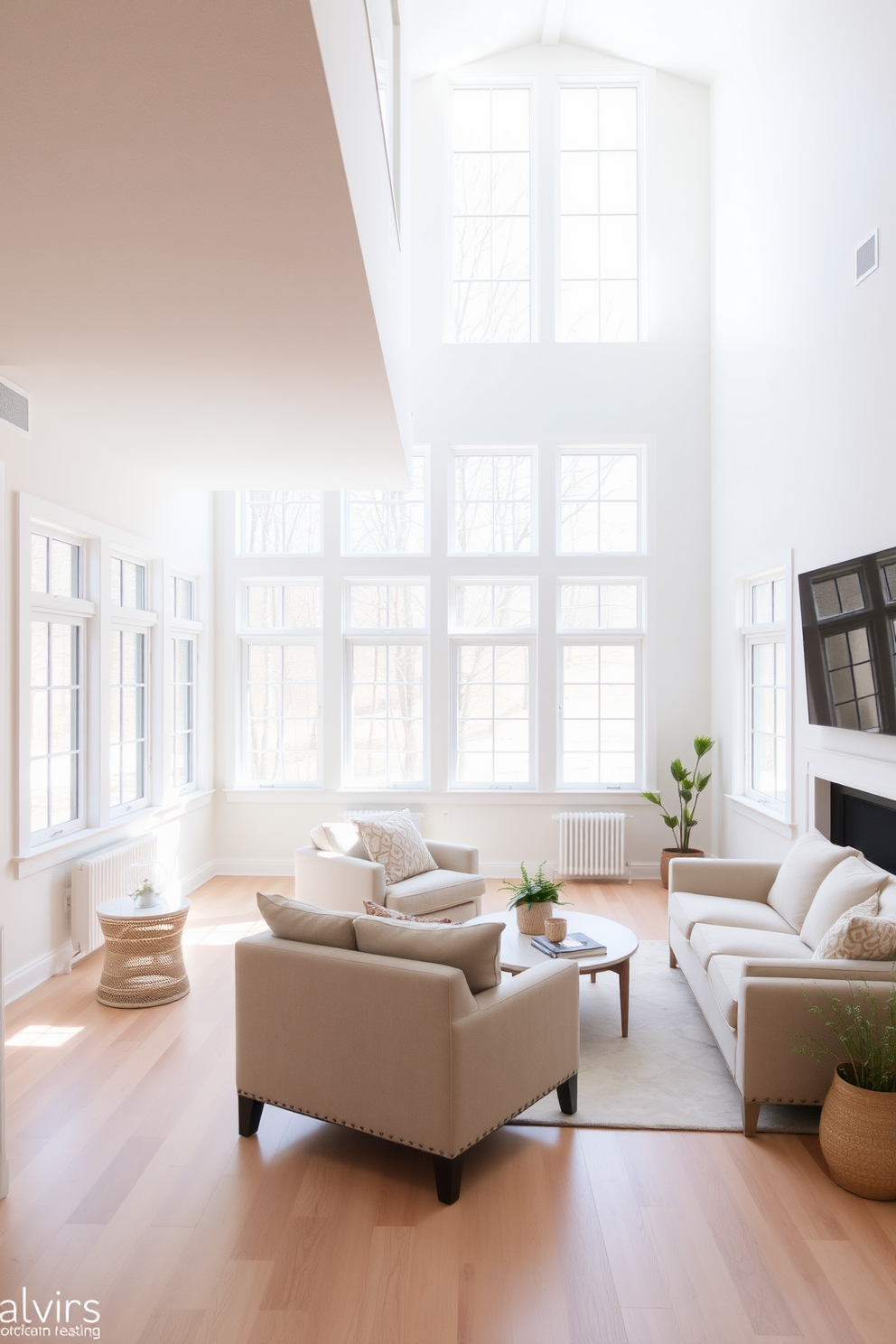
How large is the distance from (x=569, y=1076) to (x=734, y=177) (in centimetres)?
639

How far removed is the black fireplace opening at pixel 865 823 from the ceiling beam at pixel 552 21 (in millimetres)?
6325

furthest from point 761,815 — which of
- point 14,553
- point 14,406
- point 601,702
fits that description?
point 14,406

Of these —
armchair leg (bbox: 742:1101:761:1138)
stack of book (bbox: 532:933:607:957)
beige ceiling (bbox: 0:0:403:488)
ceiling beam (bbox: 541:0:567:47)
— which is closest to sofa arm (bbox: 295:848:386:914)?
stack of book (bbox: 532:933:607:957)

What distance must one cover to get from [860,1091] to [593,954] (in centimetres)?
144

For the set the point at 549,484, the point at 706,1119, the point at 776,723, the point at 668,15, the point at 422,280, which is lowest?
the point at 706,1119

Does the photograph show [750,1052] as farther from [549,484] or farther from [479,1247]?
[549,484]

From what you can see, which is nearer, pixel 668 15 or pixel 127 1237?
pixel 127 1237

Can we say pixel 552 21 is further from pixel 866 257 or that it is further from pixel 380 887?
pixel 380 887

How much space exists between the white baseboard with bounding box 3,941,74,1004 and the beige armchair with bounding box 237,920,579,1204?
1.93 meters

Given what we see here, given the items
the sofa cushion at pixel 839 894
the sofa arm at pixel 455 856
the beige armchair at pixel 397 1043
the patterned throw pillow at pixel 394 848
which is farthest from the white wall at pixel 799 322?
the patterned throw pillow at pixel 394 848

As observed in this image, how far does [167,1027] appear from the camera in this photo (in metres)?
4.24

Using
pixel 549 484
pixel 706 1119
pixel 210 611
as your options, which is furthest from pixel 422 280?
pixel 706 1119

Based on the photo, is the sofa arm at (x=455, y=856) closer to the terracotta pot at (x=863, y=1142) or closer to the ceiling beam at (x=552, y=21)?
the terracotta pot at (x=863, y=1142)

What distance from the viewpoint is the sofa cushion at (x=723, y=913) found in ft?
14.2
